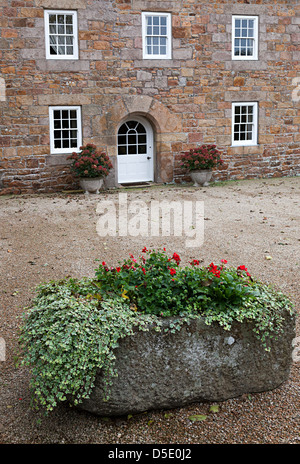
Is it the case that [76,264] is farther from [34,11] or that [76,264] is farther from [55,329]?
[34,11]

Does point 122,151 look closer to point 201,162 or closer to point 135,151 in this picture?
point 135,151

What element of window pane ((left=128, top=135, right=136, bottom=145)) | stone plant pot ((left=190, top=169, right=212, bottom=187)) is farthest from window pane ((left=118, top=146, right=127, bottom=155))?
stone plant pot ((left=190, top=169, right=212, bottom=187))

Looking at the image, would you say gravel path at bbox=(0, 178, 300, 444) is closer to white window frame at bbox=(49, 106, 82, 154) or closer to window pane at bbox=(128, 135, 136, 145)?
white window frame at bbox=(49, 106, 82, 154)

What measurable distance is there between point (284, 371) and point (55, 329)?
74.6 inches

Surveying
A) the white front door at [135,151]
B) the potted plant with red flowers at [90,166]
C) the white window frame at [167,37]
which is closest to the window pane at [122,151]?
the white front door at [135,151]

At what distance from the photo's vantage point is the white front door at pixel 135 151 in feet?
49.4

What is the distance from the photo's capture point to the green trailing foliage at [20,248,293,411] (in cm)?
341

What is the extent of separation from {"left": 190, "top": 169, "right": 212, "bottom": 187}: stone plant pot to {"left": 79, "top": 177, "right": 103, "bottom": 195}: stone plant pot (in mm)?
2919

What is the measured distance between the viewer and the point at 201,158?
14516 mm

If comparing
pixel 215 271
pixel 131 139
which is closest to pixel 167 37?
pixel 131 139

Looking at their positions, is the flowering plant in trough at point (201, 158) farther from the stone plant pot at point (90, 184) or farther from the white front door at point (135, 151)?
the stone plant pot at point (90, 184)

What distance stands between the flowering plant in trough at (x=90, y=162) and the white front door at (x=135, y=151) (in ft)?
4.66

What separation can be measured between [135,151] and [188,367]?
12118 mm

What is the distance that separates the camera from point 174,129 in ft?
48.9
